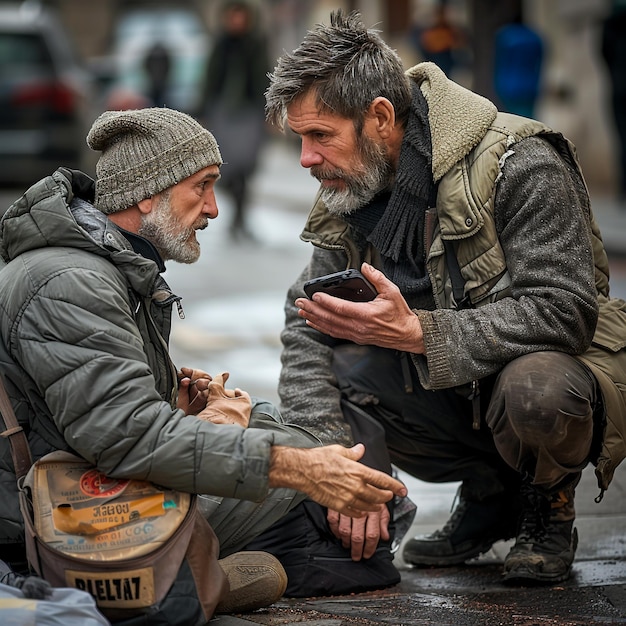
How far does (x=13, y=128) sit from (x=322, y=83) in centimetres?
867

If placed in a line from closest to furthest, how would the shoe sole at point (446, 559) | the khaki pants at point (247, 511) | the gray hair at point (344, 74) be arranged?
the khaki pants at point (247, 511), the gray hair at point (344, 74), the shoe sole at point (446, 559)

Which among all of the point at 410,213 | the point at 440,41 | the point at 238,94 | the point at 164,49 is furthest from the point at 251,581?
the point at 164,49

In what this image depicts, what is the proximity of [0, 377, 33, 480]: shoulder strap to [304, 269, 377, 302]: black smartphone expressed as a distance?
990 mm

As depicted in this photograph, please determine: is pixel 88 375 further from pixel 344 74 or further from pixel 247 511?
pixel 344 74

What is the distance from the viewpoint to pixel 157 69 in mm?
19922

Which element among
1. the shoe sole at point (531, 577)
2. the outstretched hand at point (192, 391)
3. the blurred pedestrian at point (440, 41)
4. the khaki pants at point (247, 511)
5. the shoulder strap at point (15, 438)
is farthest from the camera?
the blurred pedestrian at point (440, 41)

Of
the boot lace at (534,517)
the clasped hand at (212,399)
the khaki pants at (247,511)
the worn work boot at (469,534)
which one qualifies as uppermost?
the clasped hand at (212,399)

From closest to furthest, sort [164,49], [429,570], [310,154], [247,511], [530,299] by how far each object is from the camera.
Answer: [247,511]
[530,299]
[310,154]
[429,570]
[164,49]

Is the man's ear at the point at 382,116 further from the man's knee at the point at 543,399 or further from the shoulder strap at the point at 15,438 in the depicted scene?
the shoulder strap at the point at 15,438

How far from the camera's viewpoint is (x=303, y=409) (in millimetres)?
3914

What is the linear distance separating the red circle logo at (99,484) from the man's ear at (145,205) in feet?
2.39

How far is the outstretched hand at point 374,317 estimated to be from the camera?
3600 mm

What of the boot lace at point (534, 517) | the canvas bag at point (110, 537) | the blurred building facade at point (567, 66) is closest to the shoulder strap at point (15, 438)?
the canvas bag at point (110, 537)

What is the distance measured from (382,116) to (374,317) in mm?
661
